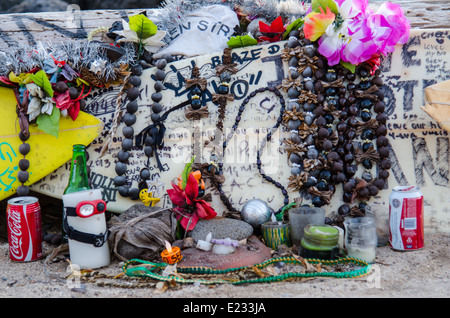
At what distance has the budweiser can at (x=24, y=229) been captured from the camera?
2.35 metres

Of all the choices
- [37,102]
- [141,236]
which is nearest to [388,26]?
[141,236]

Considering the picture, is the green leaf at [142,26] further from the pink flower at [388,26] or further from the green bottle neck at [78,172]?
the pink flower at [388,26]

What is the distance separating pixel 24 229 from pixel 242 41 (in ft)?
5.33

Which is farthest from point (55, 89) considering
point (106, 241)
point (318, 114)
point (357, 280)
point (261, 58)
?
point (357, 280)

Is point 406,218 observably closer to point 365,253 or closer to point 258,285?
point 365,253

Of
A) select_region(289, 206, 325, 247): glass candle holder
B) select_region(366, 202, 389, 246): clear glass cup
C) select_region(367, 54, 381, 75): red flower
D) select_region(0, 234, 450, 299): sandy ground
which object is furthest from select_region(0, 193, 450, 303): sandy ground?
select_region(367, 54, 381, 75): red flower

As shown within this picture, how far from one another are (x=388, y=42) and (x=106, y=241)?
1.90m

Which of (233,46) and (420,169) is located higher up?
(233,46)

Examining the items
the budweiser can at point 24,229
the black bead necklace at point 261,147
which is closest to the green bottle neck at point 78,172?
the budweiser can at point 24,229

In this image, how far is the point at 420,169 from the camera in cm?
268

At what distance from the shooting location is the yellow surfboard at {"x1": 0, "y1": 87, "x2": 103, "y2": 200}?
8.74ft

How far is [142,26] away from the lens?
9.04 ft

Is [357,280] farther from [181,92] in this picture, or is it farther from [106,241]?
[181,92]

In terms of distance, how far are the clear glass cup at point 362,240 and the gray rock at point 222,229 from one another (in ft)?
1.65
